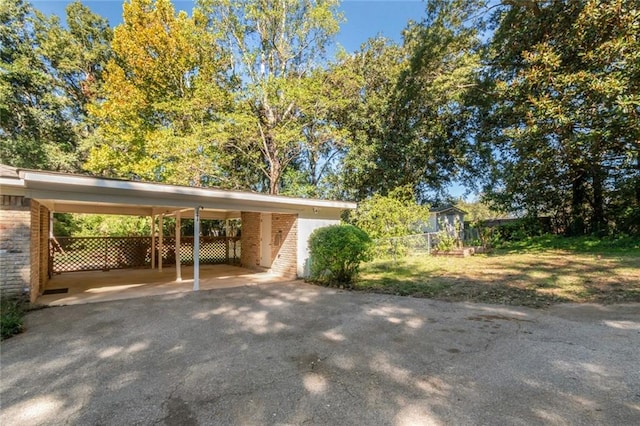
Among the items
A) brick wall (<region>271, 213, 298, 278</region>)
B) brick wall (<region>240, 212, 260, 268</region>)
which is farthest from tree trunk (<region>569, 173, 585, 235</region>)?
brick wall (<region>240, 212, 260, 268</region>)

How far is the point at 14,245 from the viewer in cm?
569

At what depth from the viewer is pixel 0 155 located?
1491 cm

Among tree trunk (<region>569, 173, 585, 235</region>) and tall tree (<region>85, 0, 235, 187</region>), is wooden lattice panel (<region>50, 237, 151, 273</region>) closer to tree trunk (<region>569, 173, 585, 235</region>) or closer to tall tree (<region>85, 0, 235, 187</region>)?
tall tree (<region>85, 0, 235, 187</region>)

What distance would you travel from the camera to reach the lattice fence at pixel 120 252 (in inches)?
437

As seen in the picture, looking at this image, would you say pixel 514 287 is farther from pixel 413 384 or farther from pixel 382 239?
pixel 382 239

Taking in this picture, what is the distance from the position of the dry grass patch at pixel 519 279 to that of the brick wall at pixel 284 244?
217 centimetres

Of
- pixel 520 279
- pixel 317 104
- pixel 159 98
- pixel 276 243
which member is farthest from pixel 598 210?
pixel 159 98

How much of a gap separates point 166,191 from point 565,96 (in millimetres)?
Result: 12455

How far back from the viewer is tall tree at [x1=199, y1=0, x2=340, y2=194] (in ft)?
50.2

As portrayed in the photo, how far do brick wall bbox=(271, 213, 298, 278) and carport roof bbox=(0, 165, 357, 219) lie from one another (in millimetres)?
602

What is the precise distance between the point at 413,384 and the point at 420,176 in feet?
55.4

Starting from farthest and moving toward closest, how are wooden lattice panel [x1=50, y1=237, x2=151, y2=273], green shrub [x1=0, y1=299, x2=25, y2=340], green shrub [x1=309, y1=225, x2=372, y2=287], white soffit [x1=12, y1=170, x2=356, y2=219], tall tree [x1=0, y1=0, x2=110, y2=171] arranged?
tall tree [x1=0, y1=0, x2=110, y2=171], wooden lattice panel [x1=50, y1=237, x2=151, y2=273], green shrub [x1=309, y1=225, x2=372, y2=287], white soffit [x1=12, y1=170, x2=356, y2=219], green shrub [x1=0, y1=299, x2=25, y2=340]

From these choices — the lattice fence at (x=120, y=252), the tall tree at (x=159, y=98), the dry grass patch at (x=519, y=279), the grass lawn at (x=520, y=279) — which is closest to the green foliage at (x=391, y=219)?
the grass lawn at (x=520, y=279)

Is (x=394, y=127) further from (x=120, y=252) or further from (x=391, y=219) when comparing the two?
(x=120, y=252)
